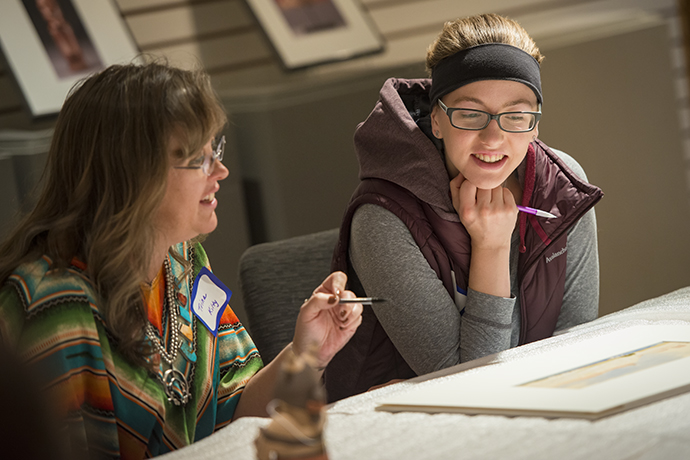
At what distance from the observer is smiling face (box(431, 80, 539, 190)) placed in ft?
5.07

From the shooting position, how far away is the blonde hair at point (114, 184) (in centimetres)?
115

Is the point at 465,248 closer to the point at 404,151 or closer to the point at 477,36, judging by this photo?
the point at 404,151

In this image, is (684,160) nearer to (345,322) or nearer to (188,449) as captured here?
(345,322)

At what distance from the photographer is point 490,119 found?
5.05ft

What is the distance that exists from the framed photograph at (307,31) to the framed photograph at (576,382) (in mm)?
2411

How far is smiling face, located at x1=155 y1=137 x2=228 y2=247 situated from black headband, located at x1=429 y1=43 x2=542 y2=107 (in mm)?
623

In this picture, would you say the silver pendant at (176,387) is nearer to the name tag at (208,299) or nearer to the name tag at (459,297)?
the name tag at (208,299)

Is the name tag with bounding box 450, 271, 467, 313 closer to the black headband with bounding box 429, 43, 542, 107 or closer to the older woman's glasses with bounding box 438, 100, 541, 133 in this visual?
the older woman's glasses with bounding box 438, 100, 541, 133

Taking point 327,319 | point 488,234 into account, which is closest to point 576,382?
point 327,319

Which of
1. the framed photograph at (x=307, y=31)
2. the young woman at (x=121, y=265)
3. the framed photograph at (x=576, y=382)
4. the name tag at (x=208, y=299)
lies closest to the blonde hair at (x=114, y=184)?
the young woman at (x=121, y=265)

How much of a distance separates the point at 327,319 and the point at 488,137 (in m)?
0.56

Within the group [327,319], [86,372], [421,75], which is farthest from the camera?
[421,75]

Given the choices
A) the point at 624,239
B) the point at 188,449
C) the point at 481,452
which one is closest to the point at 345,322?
the point at 188,449

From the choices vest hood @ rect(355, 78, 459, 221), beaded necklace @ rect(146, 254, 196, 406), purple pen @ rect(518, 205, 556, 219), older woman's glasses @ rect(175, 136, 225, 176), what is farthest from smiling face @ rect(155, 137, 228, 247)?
purple pen @ rect(518, 205, 556, 219)
